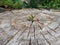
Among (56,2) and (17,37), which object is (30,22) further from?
(56,2)

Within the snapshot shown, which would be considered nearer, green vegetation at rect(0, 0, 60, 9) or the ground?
the ground

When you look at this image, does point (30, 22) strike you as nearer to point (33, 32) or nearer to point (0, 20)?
point (33, 32)

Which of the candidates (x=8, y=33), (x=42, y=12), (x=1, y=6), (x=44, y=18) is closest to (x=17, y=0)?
(x=1, y=6)

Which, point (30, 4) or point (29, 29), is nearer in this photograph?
point (29, 29)

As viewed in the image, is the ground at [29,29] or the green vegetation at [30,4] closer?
the ground at [29,29]

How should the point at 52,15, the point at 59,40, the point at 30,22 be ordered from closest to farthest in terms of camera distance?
the point at 59,40, the point at 30,22, the point at 52,15

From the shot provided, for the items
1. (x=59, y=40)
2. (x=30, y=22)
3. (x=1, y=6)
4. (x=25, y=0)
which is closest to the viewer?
(x=59, y=40)

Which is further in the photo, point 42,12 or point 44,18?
point 42,12
